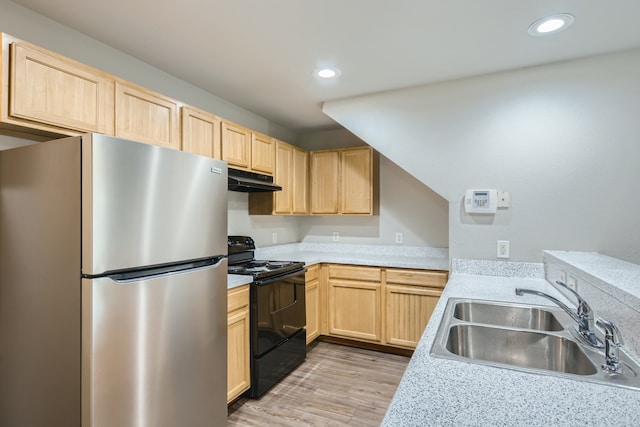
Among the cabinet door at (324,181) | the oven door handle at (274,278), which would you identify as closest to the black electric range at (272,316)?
the oven door handle at (274,278)

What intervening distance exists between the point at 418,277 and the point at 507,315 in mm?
1307

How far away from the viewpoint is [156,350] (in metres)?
1.50

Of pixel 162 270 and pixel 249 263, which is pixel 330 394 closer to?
pixel 249 263

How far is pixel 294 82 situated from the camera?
8.79 ft

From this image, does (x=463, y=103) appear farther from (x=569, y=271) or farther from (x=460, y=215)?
(x=569, y=271)

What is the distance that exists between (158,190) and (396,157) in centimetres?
194

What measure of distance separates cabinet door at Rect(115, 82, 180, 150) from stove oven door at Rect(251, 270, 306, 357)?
1.16m

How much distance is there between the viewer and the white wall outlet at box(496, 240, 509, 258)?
240 cm

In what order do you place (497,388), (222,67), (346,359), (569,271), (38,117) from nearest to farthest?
(497,388)
(38,117)
(569,271)
(222,67)
(346,359)

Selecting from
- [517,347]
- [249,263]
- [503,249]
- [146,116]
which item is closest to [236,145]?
[146,116]

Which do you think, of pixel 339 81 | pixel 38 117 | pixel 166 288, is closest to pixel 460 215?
pixel 339 81

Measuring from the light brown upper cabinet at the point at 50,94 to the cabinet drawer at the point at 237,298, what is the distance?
119 cm

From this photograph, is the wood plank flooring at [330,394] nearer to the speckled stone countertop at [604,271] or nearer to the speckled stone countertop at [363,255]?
the speckled stone countertop at [363,255]

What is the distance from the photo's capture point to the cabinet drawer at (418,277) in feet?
9.53
